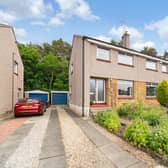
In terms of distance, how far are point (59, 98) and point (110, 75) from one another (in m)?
18.0

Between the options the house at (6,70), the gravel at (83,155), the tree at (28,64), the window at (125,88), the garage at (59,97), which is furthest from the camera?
the tree at (28,64)

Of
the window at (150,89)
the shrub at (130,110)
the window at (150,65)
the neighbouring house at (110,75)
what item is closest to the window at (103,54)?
the neighbouring house at (110,75)

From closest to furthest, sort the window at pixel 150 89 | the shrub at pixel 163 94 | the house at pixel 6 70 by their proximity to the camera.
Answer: the house at pixel 6 70 < the shrub at pixel 163 94 < the window at pixel 150 89

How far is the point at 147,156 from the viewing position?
4762mm

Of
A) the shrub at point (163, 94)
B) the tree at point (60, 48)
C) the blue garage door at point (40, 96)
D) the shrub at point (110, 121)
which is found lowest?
the shrub at point (110, 121)

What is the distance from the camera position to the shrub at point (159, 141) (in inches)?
187

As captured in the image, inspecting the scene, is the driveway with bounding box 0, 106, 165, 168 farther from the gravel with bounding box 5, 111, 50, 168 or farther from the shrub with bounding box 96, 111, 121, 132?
the shrub with bounding box 96, 111, 121, 132

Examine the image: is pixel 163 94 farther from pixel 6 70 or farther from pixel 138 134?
pixel 6 70

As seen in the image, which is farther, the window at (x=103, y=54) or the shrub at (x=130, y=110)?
the window at (x=103, y=54)

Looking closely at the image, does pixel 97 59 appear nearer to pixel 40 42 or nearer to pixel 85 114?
pixel 85 114

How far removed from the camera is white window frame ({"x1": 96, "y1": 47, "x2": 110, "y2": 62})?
14.5 meters

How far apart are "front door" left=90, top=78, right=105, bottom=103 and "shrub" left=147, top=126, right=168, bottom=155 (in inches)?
372

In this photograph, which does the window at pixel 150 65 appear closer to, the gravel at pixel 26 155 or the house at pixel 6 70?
the house at pixel 6 70

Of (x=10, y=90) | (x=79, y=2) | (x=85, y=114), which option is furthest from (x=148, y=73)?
(x=10, y=90)
